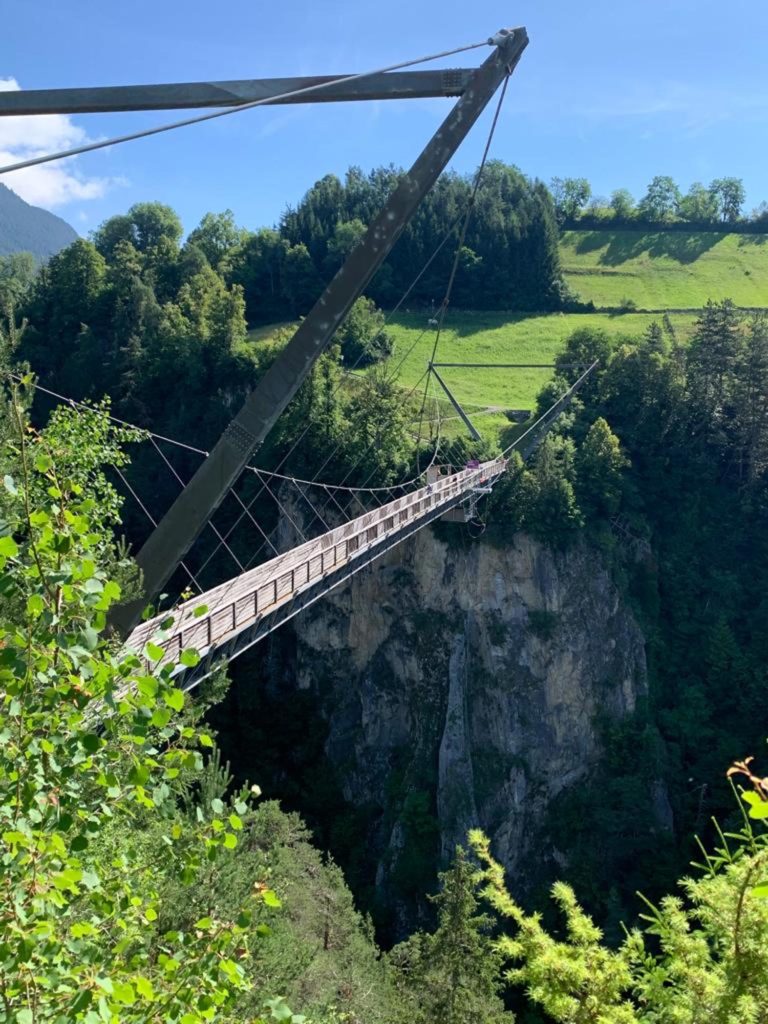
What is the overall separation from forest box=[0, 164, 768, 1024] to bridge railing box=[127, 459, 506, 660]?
147 centimetres

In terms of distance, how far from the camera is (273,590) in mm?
12969

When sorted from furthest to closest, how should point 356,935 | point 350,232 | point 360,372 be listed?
point 350,232 → point 360,372 → point 356,935

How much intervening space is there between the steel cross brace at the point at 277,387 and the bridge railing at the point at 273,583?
792 mm

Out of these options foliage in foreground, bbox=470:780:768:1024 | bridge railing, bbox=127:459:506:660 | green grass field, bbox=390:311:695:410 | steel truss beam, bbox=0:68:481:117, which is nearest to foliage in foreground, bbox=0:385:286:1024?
foliage in foreground, bbox=470:780:768:1024

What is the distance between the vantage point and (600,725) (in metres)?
28.3

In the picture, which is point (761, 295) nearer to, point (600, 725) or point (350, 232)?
point (350, 232)

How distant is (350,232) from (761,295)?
3446cm

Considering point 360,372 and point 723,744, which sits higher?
point 360,372

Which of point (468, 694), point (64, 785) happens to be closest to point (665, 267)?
point (468, 694)

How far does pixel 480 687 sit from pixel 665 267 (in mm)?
52181

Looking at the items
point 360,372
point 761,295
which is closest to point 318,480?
point 360,372

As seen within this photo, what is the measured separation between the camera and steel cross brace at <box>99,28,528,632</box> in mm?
6973

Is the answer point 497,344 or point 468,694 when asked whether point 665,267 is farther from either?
point 468,694

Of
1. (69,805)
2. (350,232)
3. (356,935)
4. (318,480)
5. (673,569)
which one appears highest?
(350,232)
